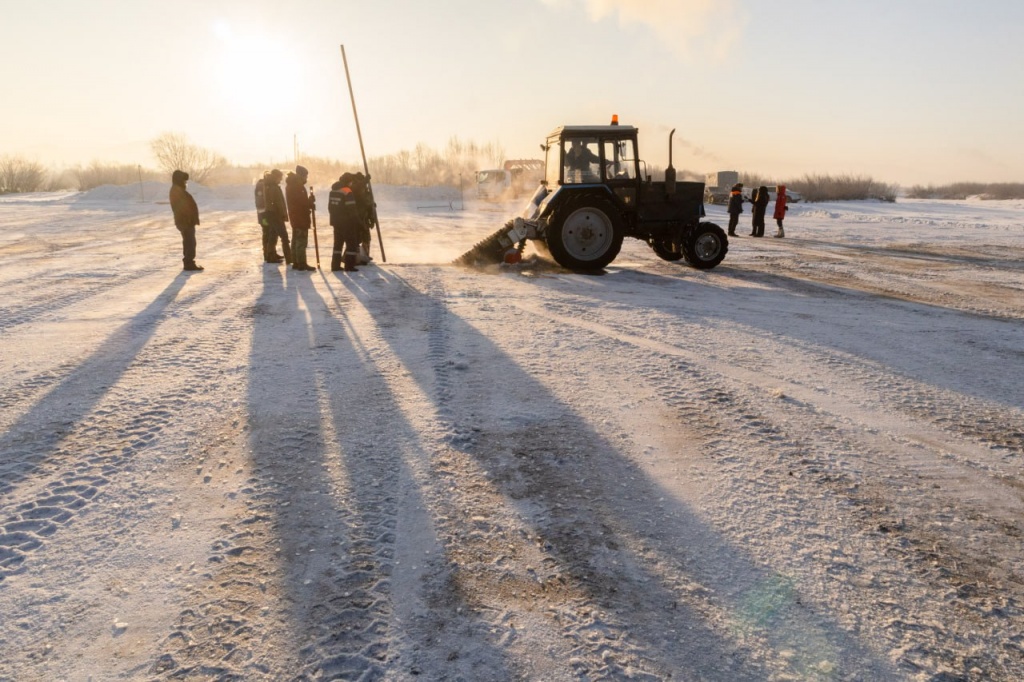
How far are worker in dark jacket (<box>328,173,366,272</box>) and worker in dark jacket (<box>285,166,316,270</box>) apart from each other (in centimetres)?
45

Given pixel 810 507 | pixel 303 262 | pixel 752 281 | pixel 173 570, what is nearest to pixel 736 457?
pixel 810 507

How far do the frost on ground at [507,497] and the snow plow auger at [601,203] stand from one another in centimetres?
357

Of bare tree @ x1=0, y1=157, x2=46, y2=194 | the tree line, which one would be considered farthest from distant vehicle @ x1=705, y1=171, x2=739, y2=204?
bare tree @ x1=0, y1=157, x2=46, y2=194

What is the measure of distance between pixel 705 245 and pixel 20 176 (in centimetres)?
7661

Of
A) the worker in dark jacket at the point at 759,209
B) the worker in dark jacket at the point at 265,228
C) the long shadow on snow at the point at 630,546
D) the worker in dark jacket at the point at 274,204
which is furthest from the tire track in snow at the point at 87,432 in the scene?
the worker in dark jacket at the point at 759,209

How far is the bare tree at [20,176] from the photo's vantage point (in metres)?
60.6

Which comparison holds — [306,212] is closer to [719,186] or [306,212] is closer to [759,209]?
[759,209]

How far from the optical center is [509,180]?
141 ft

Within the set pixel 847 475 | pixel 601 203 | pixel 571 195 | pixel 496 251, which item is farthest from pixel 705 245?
pixel 847 475

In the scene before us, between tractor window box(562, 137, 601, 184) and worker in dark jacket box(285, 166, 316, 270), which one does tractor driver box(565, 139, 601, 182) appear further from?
worker in dark jacket box(285, 166, 316, 270)

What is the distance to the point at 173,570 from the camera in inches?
95.1

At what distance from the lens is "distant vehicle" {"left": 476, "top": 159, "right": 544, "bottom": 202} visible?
39875 millimetres

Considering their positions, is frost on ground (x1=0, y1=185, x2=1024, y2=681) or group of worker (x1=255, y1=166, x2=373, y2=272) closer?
frost on ground (x1=0, y1=185, x2=1024, y2=681)

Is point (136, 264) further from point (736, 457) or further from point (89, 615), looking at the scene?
point (736, 457)
